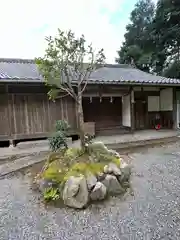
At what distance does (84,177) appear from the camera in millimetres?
3250

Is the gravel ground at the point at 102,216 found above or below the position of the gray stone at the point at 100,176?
below

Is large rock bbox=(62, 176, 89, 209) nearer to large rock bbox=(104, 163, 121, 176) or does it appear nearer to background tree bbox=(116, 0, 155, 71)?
large rock bbox=(104, 163, 121, 176)

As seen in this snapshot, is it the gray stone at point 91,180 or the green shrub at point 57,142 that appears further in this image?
the green shrub at point 57,142

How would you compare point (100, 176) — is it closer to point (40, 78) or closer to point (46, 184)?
point (46, 184)

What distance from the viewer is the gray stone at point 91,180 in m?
3.17

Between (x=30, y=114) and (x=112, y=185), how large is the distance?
14.6ft

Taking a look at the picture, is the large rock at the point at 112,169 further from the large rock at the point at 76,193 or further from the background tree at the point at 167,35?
the background tree at the point at 167,35

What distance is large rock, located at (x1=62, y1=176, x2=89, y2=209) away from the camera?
299 centimetres

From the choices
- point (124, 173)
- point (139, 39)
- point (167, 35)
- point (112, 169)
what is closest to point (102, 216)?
point (112, 169)

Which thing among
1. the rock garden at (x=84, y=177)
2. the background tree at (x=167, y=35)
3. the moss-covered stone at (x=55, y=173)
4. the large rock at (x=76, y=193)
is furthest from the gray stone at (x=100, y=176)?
the background tree at (x=167, y=35)

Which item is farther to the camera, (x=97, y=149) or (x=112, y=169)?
(x=97, y=149)

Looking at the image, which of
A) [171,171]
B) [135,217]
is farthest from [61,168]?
[171,171]

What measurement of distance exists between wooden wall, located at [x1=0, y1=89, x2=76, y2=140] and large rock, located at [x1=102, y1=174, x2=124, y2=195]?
13.5 feet

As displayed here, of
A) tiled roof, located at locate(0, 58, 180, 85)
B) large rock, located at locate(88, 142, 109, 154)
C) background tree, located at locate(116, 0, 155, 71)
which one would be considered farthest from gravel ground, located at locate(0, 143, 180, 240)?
background tree, located at locate(116, 0, 155, 71)
